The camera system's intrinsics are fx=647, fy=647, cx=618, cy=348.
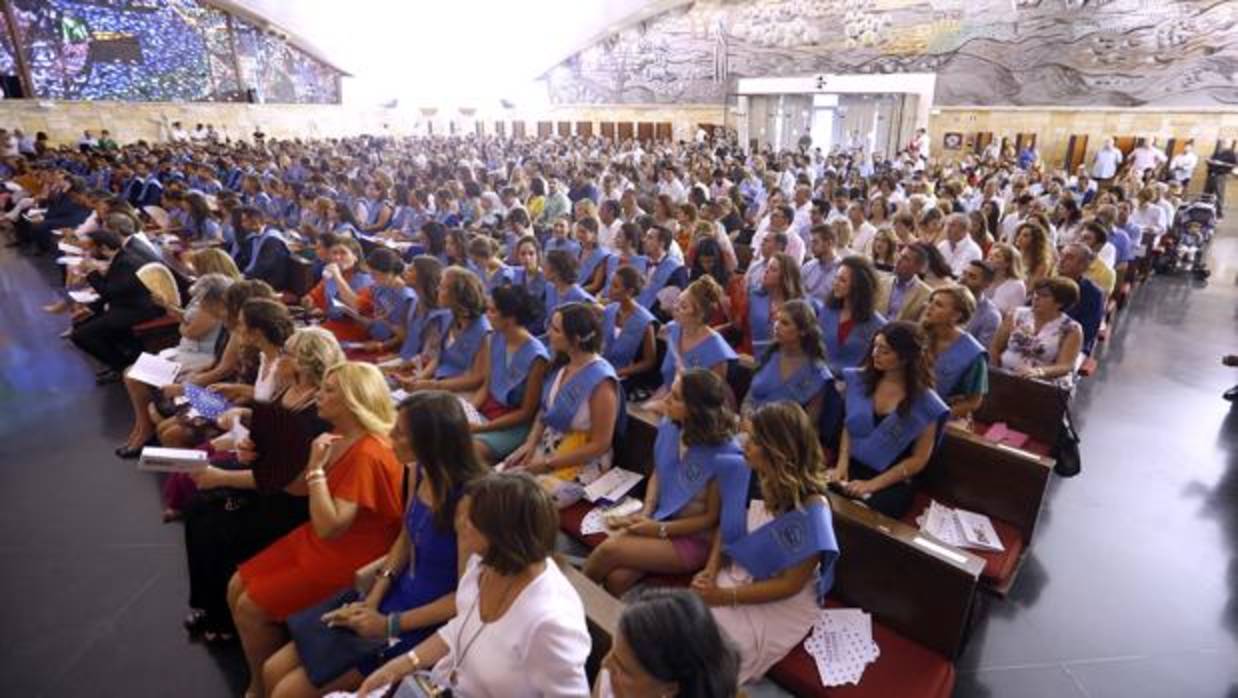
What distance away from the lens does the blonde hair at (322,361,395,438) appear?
7.43ft

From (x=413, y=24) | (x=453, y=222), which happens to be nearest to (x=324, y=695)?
(x=453, y=222)

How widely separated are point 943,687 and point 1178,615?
5.64ft

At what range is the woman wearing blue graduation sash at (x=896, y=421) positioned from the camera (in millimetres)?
2727

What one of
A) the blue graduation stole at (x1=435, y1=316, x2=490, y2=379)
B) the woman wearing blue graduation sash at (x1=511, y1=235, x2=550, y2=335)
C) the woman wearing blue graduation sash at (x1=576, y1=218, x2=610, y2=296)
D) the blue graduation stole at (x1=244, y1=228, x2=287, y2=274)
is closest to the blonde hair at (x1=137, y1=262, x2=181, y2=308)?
the blue graduation stole at (x1=244, y1=228, x2=287, y2=274)

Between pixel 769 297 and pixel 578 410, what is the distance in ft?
6.36

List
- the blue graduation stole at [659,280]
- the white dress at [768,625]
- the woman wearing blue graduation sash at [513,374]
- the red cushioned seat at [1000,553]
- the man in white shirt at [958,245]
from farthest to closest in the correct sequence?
the man in white shirt at [958,245] < the blue graduation stole at [659,280] < the woman wearing blue graduation sash at [513,374] < the red cushioned seat at [1000,553] < the white dress at [768,625]

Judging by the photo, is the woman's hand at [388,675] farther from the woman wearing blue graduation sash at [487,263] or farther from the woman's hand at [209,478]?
the woman wearing blue graduation sash at [487,263]

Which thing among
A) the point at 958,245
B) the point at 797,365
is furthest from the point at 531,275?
the point at 958,245

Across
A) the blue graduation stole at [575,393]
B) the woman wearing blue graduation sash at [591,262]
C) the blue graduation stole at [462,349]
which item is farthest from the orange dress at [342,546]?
the woman wearing blue graduation sash at [591,262]

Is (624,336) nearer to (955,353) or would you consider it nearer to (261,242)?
(955,353)

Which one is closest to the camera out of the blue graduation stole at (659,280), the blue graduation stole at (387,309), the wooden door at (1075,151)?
the blue graduation stole at (387,309)

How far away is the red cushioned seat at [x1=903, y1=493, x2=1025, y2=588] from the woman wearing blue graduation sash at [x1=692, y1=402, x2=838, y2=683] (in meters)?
0.77

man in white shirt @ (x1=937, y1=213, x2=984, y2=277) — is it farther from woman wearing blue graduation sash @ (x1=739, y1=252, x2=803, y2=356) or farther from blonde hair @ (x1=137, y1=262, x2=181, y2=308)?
blonde hair @ (x1=137, y1=262, x2=181, y2=308)

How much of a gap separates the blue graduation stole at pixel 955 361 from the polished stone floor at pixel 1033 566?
0.94 metres
